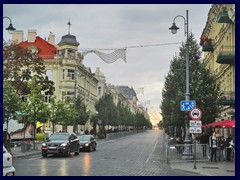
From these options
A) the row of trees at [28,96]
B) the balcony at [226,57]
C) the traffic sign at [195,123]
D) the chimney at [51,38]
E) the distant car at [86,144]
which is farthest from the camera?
the chimney at [51,38]

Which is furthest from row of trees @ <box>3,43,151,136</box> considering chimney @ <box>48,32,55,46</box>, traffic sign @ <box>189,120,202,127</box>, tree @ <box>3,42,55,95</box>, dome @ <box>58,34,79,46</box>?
chimney @ <box>48,32,55,46</box>

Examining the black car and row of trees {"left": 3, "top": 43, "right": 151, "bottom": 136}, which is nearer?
the black car

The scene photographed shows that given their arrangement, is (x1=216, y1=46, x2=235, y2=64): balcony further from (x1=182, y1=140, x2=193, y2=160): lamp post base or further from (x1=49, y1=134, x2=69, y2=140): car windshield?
(x1=49, y1=134, x2=69, y2=140): car windshield

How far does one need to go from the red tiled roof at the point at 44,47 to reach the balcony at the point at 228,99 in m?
41.3

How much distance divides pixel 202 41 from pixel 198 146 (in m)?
27.7

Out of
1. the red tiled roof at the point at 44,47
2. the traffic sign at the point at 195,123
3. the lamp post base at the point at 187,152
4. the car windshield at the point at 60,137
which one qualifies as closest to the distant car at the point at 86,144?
the car windshield at the point at 60,137

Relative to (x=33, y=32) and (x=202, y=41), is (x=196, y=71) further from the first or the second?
(x=33, y=32)

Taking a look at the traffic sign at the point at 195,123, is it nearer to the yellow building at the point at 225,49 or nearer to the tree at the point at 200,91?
the tree at the point at 200,91

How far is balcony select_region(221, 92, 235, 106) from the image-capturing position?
33.0 m

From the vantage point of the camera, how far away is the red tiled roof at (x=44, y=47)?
70.0 metres

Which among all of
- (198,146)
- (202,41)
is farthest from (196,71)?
(202,41)

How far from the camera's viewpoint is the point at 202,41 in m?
49.4

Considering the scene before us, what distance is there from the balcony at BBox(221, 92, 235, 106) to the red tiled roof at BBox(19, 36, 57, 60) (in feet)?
135
